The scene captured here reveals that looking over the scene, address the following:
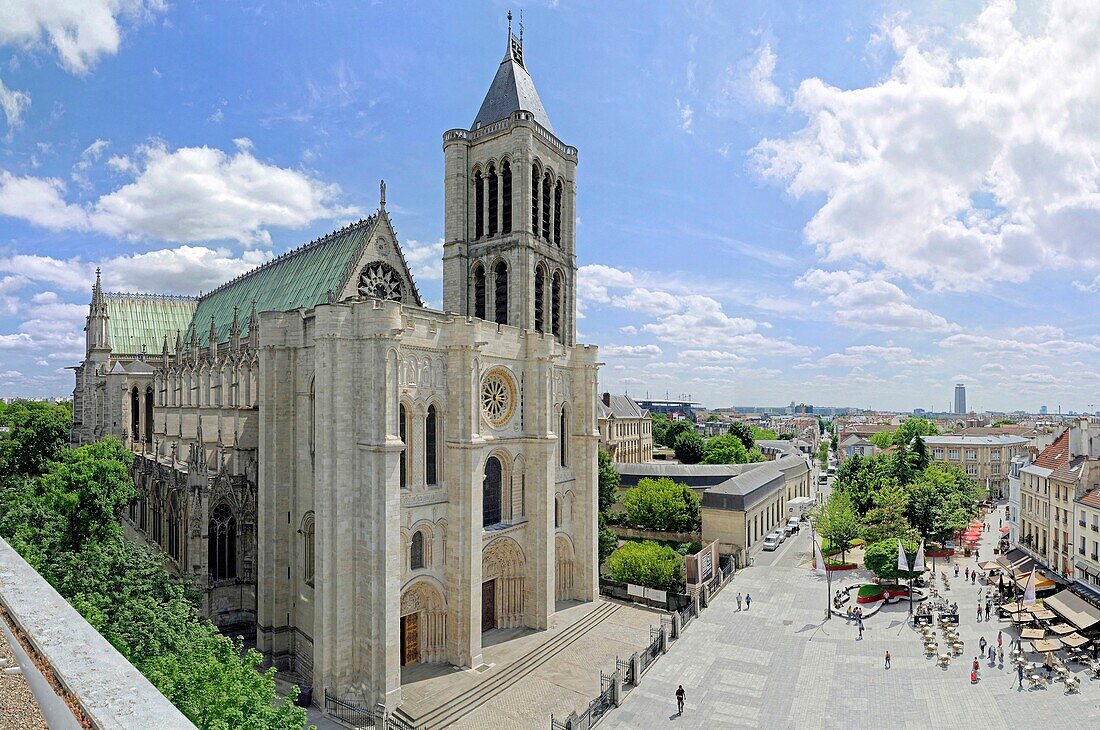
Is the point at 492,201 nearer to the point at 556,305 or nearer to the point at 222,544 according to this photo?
the point at 556,305

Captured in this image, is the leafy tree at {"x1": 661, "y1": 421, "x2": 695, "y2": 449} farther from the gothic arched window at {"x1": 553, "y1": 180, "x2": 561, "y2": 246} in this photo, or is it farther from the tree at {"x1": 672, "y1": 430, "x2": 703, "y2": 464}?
the gothic arched window at {"x1": 553, "y1": 180, "x2": 561, "y2": 246}

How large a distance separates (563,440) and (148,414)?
141 ft

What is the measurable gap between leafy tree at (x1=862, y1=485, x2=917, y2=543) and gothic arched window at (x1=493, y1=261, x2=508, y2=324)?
37.9 metres

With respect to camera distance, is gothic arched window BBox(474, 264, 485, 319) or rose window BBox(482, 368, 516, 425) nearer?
rose window BBox(482, 368, 516, 425)

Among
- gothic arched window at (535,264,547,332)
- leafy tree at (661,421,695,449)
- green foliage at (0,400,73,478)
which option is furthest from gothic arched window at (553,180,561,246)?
leafy tree at (661,421,695,449)

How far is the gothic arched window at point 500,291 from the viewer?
41312 millimetres

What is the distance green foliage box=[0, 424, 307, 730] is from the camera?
54.6ft

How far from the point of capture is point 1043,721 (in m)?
26.1

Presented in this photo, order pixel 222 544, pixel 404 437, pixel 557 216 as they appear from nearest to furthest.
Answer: pixel 404 437
pixel 222 544
pixel 557 216

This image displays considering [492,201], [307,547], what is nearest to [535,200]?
[492,201]

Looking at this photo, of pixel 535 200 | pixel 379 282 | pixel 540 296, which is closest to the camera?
pixel 379 282

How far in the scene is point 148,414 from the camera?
57.8 metres

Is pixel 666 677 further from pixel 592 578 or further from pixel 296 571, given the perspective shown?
pixel 296 571

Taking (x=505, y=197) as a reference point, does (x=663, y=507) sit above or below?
below
